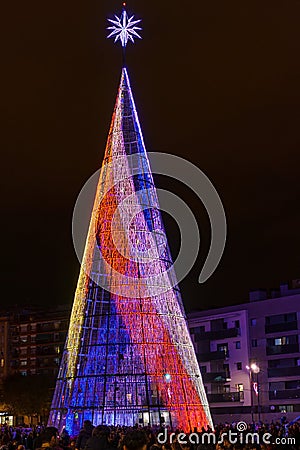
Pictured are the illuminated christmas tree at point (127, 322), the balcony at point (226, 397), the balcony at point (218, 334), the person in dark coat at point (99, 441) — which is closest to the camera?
the person in dark coat at point (99, 441)

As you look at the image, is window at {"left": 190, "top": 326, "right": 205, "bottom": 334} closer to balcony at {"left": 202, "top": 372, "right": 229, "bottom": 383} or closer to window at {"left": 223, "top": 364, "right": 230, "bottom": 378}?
balcony at {"left": 202, "top": 372, "right": 229, "bottom": 383}

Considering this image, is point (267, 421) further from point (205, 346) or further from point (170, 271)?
point (170, 271)

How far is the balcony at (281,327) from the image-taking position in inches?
3310

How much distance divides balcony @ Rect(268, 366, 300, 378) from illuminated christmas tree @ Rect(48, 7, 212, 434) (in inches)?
1626

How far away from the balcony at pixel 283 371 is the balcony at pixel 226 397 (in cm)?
421

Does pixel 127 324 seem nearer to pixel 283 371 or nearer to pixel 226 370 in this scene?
pixel 283 371

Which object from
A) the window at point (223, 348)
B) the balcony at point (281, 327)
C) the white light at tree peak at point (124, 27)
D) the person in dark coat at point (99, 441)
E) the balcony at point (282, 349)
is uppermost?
the white light at tree peak at point (124, 27)

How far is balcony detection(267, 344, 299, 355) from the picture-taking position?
83881 millimetres

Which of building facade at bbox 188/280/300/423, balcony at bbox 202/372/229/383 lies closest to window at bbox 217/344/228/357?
building facade at bbox 188/280/300/423

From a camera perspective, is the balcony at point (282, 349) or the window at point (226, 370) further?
the window at point (226, 370)

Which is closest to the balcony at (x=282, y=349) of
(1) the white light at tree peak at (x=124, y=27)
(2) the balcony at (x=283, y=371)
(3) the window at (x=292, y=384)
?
(2) the balcony at (x=283, y=371)

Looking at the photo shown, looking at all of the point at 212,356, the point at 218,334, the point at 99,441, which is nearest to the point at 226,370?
the point at 212,356

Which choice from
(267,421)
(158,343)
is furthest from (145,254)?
(267,421)

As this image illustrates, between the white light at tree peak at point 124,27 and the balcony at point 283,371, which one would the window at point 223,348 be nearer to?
the balcony at point 283,371
